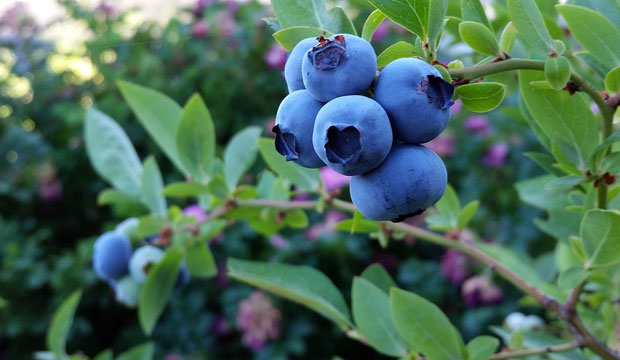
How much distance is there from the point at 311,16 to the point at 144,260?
0.64 m

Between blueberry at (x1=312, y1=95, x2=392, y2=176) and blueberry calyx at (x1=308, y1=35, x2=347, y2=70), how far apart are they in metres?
0.02

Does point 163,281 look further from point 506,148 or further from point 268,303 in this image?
point 506,148

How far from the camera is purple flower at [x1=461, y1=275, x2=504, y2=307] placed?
1.80 metres

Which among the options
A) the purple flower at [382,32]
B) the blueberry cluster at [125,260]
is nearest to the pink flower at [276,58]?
the purple flower at [382,32]

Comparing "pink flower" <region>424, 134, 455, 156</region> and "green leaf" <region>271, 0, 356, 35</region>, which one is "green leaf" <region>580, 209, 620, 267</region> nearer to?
"green leaf" <region>271, 0, 356, 35</region>

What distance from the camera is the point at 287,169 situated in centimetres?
73

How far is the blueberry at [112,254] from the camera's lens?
38.9 inches

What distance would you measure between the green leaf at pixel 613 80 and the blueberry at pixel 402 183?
18cm

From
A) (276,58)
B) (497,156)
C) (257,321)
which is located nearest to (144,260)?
(257,321)

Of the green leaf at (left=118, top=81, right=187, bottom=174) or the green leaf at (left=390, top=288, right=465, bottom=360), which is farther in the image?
the green leaf at (left=118, top=81, right=187, bottom=174)

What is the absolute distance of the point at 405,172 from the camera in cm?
38

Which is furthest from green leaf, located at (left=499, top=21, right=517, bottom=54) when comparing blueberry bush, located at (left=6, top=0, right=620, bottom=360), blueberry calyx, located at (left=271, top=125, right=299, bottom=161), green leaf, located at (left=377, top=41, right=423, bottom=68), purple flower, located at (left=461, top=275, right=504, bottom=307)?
purple flower, located at (left=461, top=275, right=504, bottom=307)

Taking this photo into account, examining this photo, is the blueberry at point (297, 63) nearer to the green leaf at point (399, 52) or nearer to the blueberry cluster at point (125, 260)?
the green leaf at point (399, 52)

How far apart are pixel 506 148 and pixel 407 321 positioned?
1639 millimetres
